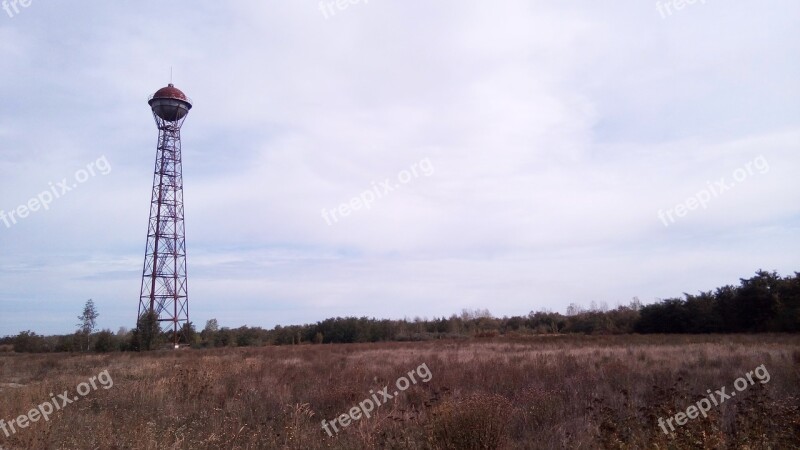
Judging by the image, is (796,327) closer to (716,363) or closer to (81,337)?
(716,363)

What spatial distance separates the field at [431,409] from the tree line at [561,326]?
25112mm

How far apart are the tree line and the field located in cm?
2511

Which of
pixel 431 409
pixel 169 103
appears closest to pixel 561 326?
pixel 169 103

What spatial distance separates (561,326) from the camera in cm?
5656

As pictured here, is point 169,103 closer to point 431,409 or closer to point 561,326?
point 431,409

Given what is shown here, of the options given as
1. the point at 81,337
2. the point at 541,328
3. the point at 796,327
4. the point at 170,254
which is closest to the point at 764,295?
the point at 796,327

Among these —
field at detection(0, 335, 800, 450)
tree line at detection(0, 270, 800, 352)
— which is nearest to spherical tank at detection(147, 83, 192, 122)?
tree line at detection(0, 270, 800, 352)

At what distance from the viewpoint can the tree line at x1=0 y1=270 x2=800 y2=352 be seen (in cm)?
3525

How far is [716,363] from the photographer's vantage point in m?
13.0

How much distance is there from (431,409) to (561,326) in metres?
53.6

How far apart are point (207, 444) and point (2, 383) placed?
11193 mm

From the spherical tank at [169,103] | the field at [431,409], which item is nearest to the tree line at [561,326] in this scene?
the spherical tank at [169,103]

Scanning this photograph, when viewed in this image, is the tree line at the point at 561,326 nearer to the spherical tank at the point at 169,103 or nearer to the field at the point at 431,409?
the spherical tank at the point at 169,103

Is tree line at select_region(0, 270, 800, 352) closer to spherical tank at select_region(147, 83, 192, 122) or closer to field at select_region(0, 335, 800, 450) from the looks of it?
spherical tank at select_region(147, 83, 192, 122)
